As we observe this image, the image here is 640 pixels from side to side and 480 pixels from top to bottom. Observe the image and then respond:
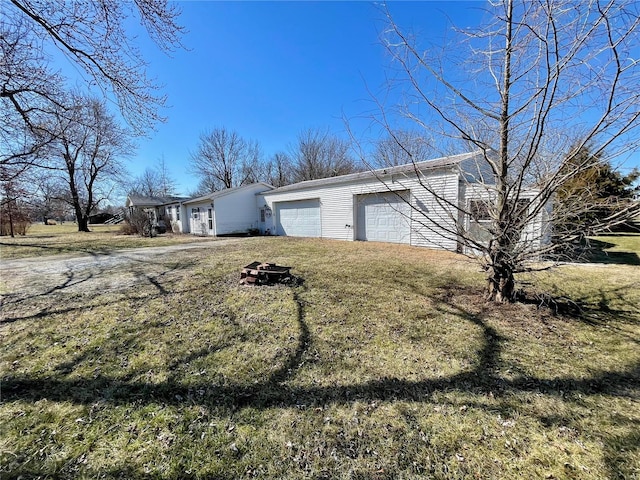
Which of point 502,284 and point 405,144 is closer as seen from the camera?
point 405,144

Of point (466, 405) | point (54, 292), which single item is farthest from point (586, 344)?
point (54, 292)

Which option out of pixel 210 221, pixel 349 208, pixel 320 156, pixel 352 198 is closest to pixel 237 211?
pixel 210 221

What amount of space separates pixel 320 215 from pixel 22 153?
34.7ft

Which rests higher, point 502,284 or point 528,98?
point 528,98

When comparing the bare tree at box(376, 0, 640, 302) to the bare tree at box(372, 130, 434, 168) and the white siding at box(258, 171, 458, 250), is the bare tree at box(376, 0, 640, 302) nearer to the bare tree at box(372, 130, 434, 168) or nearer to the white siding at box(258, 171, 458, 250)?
the bare tree at box(372, 130, 434, 168)

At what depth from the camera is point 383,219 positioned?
1134cm

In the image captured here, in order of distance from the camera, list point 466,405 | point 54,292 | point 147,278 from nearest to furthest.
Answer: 1. point 466,405
2. point 54,292
3. point 147,278

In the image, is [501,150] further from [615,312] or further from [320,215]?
[320,215]

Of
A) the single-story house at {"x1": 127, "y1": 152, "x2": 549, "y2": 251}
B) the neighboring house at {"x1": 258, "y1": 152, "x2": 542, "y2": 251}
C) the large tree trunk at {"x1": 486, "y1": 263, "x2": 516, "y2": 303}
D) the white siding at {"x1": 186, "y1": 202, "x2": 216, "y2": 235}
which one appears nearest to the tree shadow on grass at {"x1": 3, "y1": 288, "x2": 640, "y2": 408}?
the large tree trunk at {"x1": 486, "y1": 263, "x2": 516, "y2": 303}

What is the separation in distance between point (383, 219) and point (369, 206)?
91 centimetres

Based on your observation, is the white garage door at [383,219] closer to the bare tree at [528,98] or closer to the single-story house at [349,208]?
the single-story house at [349,208]

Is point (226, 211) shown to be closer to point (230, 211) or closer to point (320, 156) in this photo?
point (230, 211)

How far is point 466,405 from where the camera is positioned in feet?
7.30

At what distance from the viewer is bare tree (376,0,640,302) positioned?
8.44 feet
